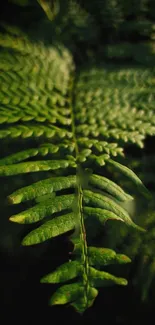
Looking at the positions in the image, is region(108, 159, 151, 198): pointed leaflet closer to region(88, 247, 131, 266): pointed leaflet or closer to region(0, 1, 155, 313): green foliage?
region(0, 1, 155, 313): green foliage

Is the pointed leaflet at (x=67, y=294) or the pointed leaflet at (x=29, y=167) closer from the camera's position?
the pointed leaflet at (x=67, y=294)

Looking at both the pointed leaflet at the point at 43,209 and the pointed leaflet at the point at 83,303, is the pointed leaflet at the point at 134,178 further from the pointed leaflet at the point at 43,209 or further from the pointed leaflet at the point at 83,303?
the pointed leaflet at the point at 83,303

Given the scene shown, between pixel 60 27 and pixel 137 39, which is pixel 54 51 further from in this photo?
pixel 137 39

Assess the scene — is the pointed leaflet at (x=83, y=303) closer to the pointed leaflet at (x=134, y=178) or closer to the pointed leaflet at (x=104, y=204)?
the pointed leaflet at (x=104, y=204)

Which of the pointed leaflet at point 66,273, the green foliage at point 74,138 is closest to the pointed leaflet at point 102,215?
the green foliage at point 74,138

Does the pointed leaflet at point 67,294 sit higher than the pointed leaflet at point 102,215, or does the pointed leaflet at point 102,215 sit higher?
the pointed leaflet at point 102,215

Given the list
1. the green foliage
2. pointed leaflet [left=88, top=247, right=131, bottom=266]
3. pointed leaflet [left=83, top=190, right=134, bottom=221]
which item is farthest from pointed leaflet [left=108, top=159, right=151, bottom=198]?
pointed leaflet [left=88, top=247, right=131, bottom=266]

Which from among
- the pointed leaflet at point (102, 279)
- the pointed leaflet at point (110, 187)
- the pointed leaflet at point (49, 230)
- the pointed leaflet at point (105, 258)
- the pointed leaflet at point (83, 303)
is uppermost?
the pointed leaflet at point (110, 187)

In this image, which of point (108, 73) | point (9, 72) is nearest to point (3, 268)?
point (9, 72)
